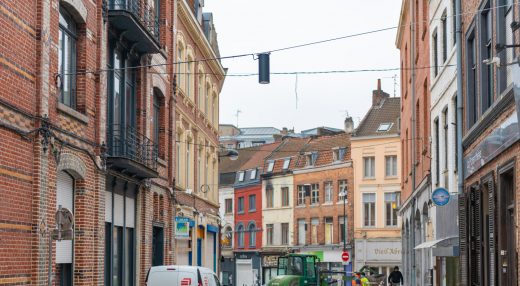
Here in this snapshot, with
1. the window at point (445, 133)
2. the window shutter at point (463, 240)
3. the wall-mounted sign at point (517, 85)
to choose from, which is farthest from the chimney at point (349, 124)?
the wall-mounted sign at point (517, 85)

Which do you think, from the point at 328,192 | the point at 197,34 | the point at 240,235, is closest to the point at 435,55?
the point at 197,34

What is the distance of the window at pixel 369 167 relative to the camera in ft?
204

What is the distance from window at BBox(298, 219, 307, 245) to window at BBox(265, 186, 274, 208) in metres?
3.85

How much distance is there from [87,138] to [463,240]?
8.65 meters

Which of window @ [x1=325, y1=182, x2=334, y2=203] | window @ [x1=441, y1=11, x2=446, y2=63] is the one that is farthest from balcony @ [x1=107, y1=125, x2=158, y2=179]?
window @ [x1=325, y1=182, x2=334, y2=203]

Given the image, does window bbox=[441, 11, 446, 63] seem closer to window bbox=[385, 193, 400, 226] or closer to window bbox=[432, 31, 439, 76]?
window bbox=[432, 31, 439, 76]

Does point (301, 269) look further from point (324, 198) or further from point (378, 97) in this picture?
point (378, 97)

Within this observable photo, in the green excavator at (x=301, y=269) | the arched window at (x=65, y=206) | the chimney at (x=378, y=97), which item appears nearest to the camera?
the arched window at (x=65, y=206)

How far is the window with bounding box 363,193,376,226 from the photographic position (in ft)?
204

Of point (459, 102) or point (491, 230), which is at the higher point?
point (459, 102)

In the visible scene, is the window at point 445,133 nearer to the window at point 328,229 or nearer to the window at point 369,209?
the window at point 369,209

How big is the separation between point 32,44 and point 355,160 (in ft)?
153

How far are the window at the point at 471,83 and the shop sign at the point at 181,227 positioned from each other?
516 inches

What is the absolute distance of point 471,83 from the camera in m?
21.1
